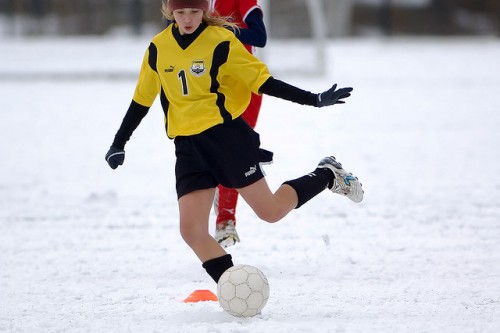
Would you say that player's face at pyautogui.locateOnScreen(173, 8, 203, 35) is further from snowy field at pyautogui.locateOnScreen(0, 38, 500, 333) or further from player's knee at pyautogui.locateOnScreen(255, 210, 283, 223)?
snowy field at pyautogui.locateOnScreen(0, 38, 500, 333)

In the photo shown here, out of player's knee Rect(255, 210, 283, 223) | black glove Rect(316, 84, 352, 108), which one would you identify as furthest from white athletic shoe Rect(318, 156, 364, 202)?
black glove Rect(316, 84, 352, 108)

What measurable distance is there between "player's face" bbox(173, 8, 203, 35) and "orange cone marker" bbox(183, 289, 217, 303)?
4.23 ft

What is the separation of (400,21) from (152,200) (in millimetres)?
23952

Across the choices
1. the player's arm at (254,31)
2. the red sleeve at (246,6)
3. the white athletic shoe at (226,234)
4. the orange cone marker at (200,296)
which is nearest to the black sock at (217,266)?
the orange cone marker at (200,296)

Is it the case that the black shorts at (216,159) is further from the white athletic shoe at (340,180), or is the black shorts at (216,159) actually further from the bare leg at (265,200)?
the white athletic shoe at (340,180)

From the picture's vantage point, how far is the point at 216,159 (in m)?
4.15

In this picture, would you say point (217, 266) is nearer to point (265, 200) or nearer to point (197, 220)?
point (197, 220)

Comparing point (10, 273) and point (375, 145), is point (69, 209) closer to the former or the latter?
point (10, 273)

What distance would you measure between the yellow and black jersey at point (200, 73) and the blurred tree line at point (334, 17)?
69.3ft

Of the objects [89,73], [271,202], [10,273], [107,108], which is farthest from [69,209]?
[89,73]

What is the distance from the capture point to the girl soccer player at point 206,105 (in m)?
4.12

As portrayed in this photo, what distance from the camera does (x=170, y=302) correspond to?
14.5 ft

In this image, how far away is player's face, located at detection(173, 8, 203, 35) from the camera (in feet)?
13.5

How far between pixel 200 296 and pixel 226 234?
0.79 m
